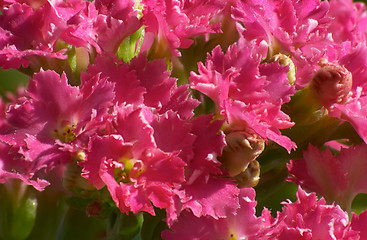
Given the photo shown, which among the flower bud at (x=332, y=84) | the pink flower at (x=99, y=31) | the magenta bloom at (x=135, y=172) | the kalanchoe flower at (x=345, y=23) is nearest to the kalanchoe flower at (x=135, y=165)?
the magenta bloom at (x=135, y=172)

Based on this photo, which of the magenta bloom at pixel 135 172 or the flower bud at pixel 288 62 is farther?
the flower bud at pixel 288 62

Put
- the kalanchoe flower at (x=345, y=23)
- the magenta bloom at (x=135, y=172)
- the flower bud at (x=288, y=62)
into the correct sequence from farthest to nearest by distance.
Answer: the kalanchoe flower at (x=345, y=23), the flower bud at (x=288, y=62), the magenta bloom at (x=135, y=172)

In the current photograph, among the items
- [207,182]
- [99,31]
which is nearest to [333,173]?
[207,182]

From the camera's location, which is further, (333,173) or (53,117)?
(333,173)

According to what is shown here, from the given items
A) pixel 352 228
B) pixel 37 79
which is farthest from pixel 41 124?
pixel 352 228

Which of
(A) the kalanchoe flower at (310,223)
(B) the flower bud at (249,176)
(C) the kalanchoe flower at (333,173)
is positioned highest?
(B) the flower bud at (249,176)

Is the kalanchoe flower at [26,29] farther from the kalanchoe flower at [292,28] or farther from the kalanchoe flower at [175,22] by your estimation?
the kalanchoe flower at [292,28]

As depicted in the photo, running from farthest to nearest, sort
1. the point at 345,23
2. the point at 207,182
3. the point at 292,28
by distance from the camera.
Answer: the point at 345,23 → the point at 292,28 → the point at 207,182

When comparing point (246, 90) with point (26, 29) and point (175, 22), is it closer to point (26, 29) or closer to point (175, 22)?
point (175, 22)
